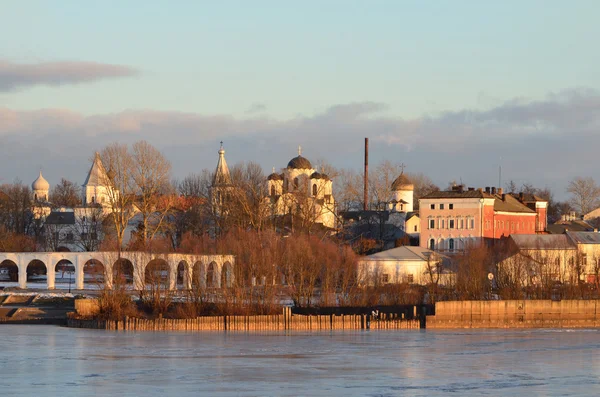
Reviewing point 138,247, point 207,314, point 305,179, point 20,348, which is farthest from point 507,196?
point 20,348

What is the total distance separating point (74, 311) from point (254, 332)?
33.2ft

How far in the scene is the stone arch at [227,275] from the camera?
51750 mm

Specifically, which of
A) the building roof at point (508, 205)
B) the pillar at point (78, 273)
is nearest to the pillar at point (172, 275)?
the pillar at point (78, 273)

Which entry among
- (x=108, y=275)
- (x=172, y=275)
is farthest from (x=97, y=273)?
(x=108, y=275)

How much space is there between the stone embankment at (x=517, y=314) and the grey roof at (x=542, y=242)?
17395 millimetres

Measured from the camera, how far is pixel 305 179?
94062 mm

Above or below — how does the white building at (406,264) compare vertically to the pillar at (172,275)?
above

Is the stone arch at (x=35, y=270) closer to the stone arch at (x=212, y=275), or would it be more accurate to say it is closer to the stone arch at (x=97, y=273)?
the stone arch at (x=97, y=273)

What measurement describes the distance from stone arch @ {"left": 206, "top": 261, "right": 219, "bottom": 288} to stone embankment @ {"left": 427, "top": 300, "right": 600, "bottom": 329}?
10.4 m

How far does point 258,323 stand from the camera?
47719 mm

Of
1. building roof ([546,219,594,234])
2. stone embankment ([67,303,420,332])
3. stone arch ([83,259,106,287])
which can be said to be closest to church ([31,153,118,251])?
stone arch ([83,259,106,287])

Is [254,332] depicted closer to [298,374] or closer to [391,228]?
[298,374]

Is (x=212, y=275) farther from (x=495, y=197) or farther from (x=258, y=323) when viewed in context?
(x=495, y=197)

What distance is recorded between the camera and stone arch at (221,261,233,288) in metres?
51.8
